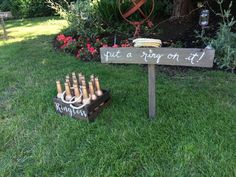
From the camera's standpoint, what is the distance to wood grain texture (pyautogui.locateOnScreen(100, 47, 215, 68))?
2.70 metres

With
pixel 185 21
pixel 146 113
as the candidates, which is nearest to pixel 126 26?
pixel 185 21

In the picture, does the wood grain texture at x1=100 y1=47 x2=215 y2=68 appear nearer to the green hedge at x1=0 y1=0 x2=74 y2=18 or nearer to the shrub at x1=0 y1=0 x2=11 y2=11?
the green hedge at x1=0 y1=0 x2=74 y2=18

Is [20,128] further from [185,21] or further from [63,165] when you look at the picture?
[185,21]

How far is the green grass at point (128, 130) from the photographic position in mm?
2631

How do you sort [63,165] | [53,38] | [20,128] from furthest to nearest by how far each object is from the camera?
[53,38], [20,128], [63,165]

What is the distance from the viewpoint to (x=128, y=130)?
3.08 metres

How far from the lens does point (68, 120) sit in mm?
3357

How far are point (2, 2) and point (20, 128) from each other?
1141cm

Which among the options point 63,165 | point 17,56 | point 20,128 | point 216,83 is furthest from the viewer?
point 17,56

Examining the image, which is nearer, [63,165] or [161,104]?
[63,165]

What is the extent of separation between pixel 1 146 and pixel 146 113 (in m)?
1.51

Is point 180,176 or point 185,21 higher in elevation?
point 185,21

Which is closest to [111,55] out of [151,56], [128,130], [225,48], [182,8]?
[151,56]

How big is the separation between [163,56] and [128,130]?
2.64ft
